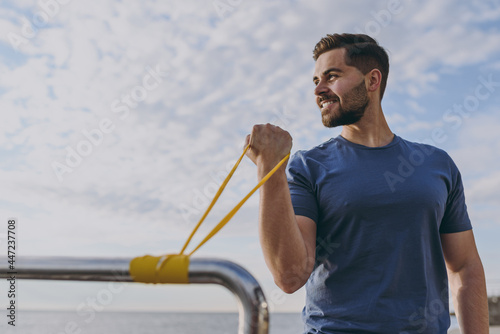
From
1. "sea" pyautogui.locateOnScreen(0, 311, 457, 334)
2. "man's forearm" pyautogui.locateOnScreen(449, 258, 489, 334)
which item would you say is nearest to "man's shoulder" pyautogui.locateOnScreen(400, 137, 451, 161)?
"man's forearm" pyautogui.locateOnScreen(449, 258, 489, 334)

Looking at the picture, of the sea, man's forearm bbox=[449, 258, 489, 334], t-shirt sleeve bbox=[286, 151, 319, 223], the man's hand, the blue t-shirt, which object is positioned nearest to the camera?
the man's hand

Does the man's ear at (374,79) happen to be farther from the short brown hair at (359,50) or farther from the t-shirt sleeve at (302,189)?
the t-shirt sleeve at (302,189)

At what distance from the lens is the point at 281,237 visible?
5.82ft

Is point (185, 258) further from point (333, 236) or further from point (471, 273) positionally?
point (471, 273)

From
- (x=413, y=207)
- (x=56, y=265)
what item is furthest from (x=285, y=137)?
(x=56, y=265)

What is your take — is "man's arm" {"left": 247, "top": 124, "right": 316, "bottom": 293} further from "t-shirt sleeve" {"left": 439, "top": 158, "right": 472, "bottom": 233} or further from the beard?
"t-shirt sleeve" {"left": 439, "top": 158, "right": 472, "bottom": 233}

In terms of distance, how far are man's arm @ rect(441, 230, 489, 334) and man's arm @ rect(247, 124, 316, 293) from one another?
81 centimetres

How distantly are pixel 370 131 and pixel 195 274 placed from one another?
174cm

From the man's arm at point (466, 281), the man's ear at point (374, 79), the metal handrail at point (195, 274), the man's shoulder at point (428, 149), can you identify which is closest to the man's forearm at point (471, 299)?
the man's arm at point (466, 281)

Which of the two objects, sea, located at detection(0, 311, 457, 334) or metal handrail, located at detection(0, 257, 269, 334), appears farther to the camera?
sea, located at detection(0, 311, 457, 334)

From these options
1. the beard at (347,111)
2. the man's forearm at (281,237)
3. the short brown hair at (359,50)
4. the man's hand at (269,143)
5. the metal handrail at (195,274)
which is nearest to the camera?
the metal handrail at (195,274)

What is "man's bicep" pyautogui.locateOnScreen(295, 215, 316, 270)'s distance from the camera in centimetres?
195

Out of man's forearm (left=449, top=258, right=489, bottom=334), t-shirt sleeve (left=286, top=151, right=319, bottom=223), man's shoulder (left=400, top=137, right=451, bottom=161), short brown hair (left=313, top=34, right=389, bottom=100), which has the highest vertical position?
short brown hair (left=313, top=34, right=389, bottom=100)

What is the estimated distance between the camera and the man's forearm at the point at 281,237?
172cm
